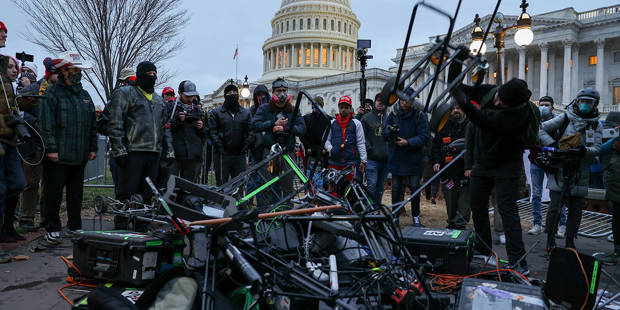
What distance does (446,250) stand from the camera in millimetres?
3834

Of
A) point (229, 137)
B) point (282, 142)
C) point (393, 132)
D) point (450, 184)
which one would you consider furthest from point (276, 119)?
point (450, 184)

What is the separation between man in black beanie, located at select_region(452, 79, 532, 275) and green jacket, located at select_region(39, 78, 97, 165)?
443 cm

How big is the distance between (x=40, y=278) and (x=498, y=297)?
3.84 metres

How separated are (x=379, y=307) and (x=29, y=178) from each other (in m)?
5.56

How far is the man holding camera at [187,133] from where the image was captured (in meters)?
6.80

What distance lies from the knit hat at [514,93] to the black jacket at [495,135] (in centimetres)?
9

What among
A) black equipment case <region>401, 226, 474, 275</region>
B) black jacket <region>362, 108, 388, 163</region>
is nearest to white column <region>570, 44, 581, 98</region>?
black jacket <region>362, 108, 388, 163</region>

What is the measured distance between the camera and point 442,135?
6.49 meters

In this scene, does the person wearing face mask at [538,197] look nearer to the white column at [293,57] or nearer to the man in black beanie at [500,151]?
the man in black beanie at [500,151]

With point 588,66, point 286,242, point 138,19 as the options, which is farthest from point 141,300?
point 588,66

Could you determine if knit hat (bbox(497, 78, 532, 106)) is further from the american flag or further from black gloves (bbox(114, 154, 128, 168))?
black gloves (bbox(114, 154, 128, 168))

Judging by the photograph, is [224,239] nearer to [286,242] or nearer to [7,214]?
[286,242]

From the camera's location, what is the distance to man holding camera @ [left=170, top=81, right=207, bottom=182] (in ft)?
22.3

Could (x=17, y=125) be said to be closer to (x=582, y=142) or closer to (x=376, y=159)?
(x=376, y=159)
